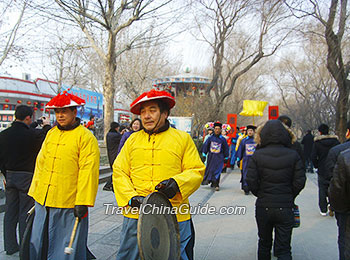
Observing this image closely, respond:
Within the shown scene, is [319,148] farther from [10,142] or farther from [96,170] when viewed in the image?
[10,142]

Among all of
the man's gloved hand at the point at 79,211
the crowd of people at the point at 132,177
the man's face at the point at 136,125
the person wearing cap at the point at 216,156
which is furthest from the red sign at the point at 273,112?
the man's gloved hand at the point at 79,211

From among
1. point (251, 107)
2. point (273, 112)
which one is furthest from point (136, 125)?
point (251, 107)

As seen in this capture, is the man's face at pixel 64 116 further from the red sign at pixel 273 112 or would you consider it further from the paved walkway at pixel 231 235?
the red sign at pixel 273 112

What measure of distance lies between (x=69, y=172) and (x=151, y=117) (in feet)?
3.52

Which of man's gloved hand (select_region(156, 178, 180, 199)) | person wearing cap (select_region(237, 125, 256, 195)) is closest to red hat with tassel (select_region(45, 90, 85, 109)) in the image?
man's gloved hand (select_region(156, 178, 180, 199))

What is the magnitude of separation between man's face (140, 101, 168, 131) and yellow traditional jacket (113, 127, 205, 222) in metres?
0.08

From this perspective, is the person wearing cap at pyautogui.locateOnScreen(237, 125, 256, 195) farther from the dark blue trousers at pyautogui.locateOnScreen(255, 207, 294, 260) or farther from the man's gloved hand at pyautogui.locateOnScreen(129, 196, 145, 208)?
the man's gloved hand at pyautogui.locateOnScreen(129, 196, 145, 208)

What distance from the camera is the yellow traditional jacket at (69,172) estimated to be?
337 centimetres

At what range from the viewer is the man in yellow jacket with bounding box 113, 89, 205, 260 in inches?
111

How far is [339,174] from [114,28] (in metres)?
11.8

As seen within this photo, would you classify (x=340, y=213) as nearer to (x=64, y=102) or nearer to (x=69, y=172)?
(x=69, y=172)

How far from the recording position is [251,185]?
3719 mm

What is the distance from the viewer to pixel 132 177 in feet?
9.80

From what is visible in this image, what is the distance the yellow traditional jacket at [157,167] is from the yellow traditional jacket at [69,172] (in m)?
0.49
